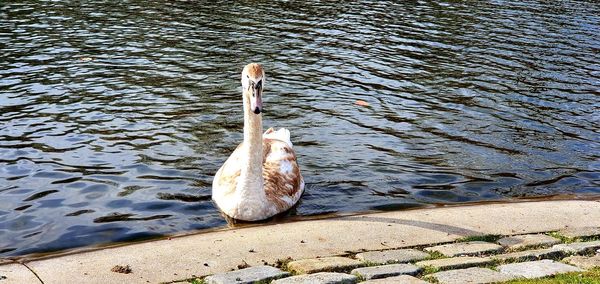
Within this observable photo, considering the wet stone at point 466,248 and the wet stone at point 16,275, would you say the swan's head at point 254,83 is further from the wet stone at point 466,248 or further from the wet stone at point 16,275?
the wet stone at point 16,275

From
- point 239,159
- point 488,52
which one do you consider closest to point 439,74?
point 488,52

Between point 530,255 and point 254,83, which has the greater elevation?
point 254,83

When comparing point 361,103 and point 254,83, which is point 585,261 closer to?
point 254,83

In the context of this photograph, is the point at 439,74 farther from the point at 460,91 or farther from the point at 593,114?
the point at 593,114

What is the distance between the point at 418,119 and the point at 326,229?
6.20 m

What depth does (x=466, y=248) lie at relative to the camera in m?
7.94

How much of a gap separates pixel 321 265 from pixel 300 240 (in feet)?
3.20

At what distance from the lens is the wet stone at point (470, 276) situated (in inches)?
271

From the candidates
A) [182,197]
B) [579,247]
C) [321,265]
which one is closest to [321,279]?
[321,265]

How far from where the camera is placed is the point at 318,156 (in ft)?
40.8

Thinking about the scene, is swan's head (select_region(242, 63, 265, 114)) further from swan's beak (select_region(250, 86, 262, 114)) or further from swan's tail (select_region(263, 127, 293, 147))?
swan's tail (select_region(263, 127, 293, 147))

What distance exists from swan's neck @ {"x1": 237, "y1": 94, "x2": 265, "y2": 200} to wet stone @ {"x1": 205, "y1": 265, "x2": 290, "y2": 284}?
277 centimetres

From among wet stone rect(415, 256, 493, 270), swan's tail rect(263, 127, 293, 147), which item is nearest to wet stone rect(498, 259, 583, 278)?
wet stone rect(415, 256, 493, 270)

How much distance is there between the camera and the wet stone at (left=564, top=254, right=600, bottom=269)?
741cm
